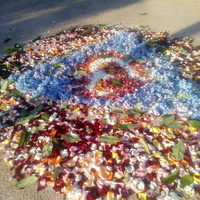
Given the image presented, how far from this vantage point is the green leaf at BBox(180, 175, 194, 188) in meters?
1.89

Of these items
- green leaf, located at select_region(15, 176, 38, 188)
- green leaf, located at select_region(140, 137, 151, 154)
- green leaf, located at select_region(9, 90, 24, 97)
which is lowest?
green leaf, located at select_region(140, 137, 151, 154)

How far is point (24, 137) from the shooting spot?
2.38 meters

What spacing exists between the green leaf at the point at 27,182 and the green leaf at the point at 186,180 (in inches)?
52.3

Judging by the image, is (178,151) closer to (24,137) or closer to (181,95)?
(181,95)

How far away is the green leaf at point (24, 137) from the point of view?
91.5 inches

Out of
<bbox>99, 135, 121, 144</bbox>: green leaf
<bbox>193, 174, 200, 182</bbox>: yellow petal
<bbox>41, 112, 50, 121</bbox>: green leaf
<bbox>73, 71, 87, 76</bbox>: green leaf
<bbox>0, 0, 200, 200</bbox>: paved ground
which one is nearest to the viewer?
<bbox>193, 174, 200, 182</bbox>: yellow petal

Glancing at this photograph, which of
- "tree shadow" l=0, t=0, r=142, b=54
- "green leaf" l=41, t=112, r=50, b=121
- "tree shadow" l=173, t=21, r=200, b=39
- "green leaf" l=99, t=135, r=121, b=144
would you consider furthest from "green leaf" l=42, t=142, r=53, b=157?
"tree shadow" l=173, t=21, r=200, b=39

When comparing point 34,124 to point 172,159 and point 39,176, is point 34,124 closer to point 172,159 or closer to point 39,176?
point 39,176

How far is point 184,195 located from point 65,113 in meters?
1.57

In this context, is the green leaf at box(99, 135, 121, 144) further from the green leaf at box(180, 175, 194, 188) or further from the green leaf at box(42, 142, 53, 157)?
the green leaf at box(180, 175, 194, 188)

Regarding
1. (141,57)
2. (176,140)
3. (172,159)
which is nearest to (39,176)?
(172,159)

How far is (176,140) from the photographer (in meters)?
2.29

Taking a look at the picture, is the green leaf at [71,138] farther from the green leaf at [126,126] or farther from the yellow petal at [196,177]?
the yellow petal at [196,177]

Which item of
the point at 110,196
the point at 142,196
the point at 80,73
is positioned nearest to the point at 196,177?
the point at 142,196
